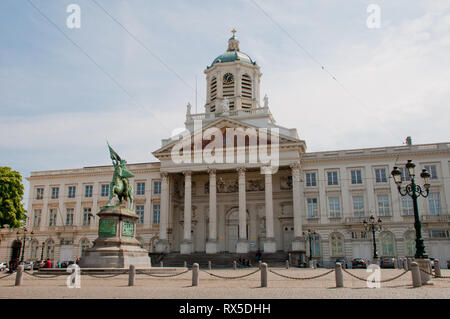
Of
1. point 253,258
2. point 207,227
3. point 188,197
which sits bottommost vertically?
point 253,258

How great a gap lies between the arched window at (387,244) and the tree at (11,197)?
38697 millimetres

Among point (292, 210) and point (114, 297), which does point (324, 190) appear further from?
point (114, 297)

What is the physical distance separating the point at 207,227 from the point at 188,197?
564 cm

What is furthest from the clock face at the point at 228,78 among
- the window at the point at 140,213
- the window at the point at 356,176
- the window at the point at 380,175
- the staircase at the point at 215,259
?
the staircase at the point at 215,259

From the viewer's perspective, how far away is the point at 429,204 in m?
41.8

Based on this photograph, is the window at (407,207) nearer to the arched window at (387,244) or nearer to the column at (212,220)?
the arched window at (387,244)

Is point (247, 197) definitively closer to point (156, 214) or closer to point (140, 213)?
point (156, 214)

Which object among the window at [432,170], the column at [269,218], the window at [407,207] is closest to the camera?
the column at [269,218]

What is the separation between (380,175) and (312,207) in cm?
800

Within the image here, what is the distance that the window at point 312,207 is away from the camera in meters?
44.7

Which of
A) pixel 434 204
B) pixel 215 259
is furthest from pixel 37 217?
pixel 434 204

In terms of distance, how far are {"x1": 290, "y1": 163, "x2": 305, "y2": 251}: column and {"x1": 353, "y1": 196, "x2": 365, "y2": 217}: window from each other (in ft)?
19.1
